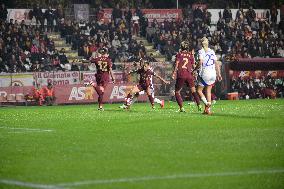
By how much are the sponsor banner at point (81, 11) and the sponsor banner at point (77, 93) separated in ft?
33.6

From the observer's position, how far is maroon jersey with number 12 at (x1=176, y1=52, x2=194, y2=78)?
26328mm

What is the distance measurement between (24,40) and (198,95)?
2018cm

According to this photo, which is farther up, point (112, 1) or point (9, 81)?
point (112, 1)

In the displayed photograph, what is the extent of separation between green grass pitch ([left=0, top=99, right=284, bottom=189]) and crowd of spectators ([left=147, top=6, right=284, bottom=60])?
29.9 metres

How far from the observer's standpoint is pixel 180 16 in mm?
54562

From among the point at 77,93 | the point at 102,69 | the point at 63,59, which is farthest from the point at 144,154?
the point at 63,59

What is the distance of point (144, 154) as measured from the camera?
44.0 feet

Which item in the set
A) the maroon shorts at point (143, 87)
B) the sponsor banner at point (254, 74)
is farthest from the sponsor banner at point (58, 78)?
the maroon shorts at point (143, 87)

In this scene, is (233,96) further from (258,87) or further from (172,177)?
(172,177)

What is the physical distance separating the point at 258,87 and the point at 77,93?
12.0m

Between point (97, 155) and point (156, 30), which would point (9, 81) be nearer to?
point (156, 30)

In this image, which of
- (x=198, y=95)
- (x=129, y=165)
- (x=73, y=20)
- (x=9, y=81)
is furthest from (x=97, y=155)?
(x=73, y=20)

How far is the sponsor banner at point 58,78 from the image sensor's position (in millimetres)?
41000

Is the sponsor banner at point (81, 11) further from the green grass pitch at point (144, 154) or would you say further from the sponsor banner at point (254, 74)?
the green grass pitch at point (144, 154)
